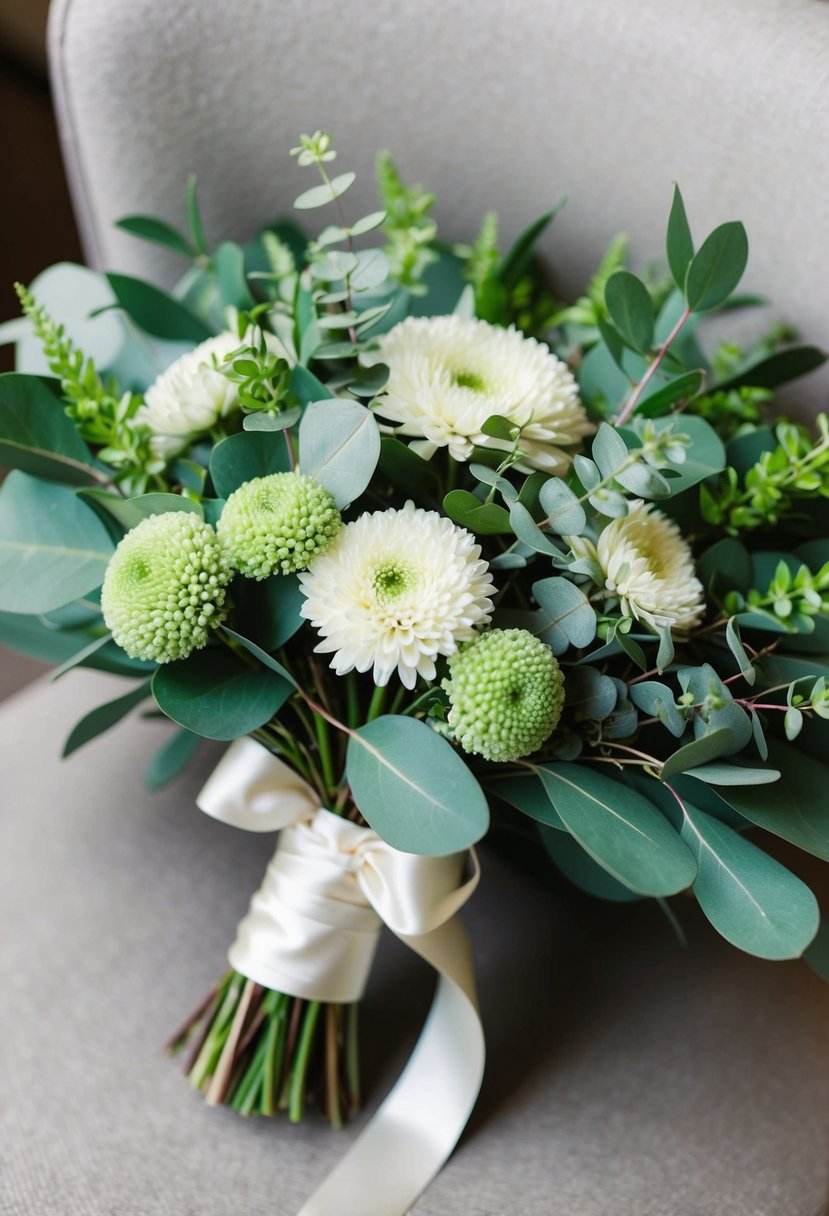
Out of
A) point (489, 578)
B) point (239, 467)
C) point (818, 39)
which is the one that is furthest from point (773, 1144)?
point (818, 39)

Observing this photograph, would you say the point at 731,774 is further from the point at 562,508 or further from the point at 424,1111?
the point at 424,1111

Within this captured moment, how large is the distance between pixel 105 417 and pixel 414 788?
281 mm

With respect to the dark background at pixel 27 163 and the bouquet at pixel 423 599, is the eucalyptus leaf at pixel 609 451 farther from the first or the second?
the dark background at pixel 27 163

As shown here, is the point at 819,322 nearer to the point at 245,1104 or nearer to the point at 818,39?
the point at 818,39

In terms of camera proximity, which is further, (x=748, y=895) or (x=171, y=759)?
(x=171, y=759)

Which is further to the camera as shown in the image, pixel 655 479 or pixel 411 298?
pixel 411 298

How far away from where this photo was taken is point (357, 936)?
0.60 metres

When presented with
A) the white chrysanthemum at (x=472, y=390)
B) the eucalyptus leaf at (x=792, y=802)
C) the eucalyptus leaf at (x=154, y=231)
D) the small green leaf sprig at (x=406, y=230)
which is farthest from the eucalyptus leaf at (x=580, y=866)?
the eucalyptus leaf at (x=154, y=231)

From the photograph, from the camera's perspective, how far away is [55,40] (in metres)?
0.73

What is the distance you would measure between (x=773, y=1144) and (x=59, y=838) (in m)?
0.55

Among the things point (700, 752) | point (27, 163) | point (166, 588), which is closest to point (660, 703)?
point (700, 752)

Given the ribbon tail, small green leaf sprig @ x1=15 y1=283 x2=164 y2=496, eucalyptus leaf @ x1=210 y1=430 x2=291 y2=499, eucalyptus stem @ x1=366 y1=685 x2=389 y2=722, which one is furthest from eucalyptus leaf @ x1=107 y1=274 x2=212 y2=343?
the ribbon tail

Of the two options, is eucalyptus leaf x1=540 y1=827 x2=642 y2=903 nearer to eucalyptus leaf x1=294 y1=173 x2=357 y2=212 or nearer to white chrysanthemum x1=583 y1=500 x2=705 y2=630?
white chrysanthemum x1=583 y1=500 x2=705 y2=630

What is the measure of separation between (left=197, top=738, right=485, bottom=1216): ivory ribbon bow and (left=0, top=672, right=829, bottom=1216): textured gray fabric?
0.03m
